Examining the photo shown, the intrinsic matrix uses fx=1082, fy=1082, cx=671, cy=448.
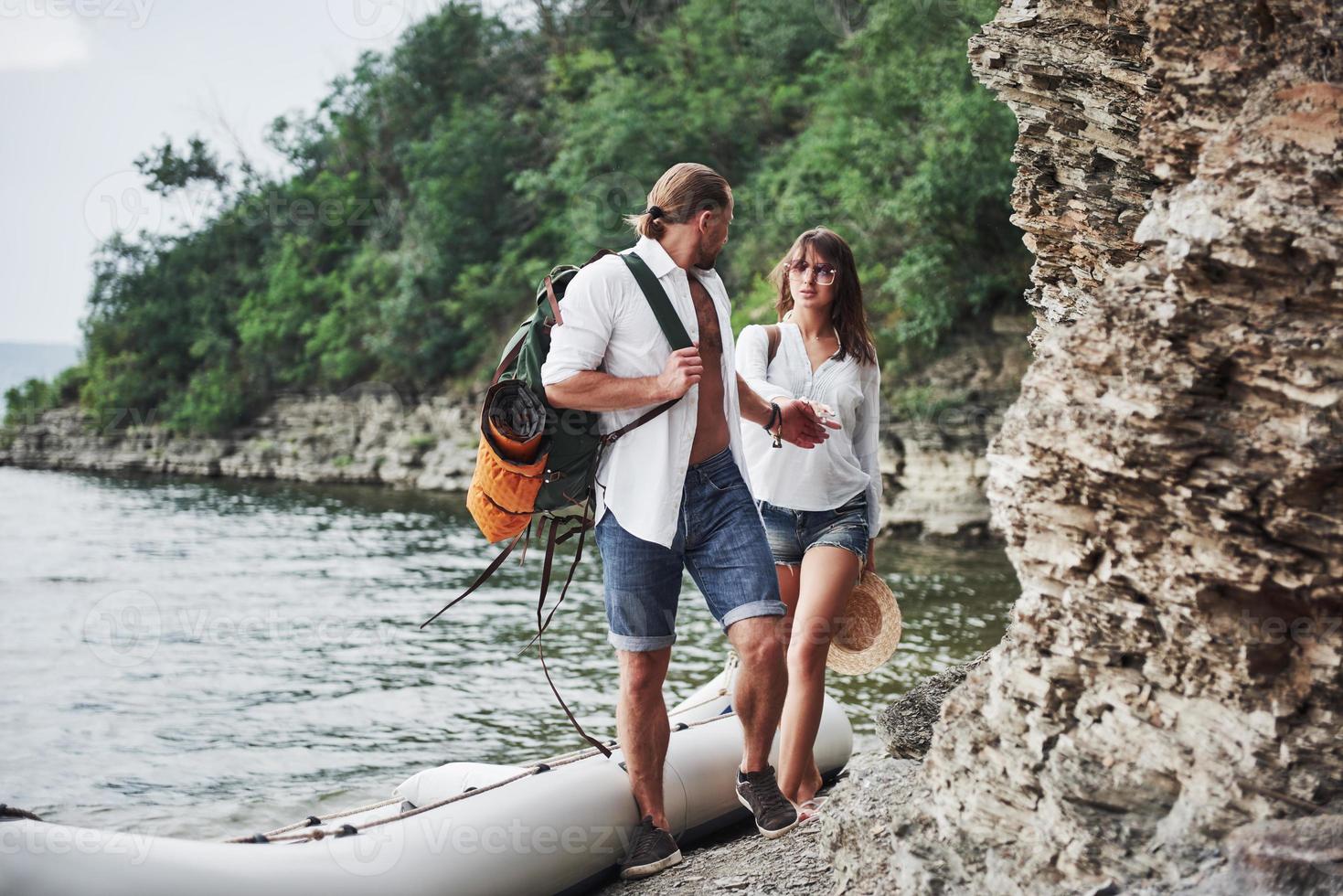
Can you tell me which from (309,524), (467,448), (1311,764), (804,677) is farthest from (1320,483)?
(467,448)

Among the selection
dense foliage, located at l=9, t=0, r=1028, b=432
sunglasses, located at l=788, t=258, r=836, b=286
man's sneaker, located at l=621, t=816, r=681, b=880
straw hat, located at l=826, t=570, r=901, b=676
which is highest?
dense foliage, located at l=9, t=0, r=1028, b=432

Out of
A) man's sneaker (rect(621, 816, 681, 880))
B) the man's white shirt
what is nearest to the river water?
man's sneaker (rect(621, 816, 681, 880))

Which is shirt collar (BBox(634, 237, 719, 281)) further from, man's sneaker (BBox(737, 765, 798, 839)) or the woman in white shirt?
man's sneaker (BBox(737, 765, 798, 839))

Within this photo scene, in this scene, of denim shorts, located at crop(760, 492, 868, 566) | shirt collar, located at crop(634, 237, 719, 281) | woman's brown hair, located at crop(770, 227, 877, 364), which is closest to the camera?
shirt collar, located at crop(634, 237, 719, 281)

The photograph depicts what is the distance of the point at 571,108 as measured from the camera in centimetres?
3058

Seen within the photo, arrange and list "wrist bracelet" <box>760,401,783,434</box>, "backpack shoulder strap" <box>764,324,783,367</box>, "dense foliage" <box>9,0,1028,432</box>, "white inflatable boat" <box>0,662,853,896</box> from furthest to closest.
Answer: "dense foliage" <box>9,0,1028,432</box>, "backpack shoulder strap" <box>764,324,783,367</box>, "wrist bracelet" <box>760,401,783,434</box>, "white inflatable boat" <box>0,662,853,896</box>

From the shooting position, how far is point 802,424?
418 centimetres

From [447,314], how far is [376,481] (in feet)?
17.7

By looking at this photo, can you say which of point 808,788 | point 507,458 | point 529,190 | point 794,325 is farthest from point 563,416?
point 529,190

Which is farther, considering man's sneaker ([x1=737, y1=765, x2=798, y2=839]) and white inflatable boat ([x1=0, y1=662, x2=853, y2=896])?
man's sneaker ([x1=737, y1=765, x2=798, y2=839])

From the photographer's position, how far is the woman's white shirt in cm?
436

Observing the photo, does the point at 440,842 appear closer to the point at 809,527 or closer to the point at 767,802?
the point at 767,802

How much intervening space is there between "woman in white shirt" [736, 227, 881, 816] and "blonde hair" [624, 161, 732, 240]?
0.63m

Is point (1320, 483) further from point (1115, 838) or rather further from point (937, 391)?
point (937, 391)
